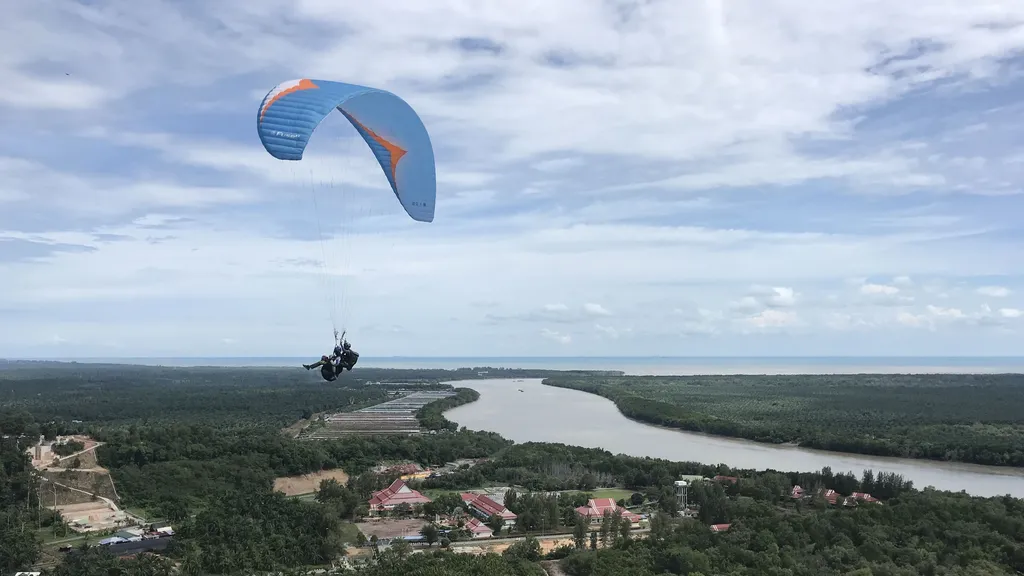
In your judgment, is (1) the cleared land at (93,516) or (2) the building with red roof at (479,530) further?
(1) the cleared land at (93,516)

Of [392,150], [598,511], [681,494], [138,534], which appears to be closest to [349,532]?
[138,534]

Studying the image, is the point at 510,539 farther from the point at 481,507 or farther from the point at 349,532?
the point at 349,532

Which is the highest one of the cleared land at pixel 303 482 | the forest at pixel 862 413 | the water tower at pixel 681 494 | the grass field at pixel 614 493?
the forest at pixel 862 413

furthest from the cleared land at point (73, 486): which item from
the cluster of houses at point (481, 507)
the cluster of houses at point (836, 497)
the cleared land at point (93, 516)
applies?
the cluster of houses at point (836, 497)

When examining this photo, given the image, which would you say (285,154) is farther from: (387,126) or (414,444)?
(414,444)

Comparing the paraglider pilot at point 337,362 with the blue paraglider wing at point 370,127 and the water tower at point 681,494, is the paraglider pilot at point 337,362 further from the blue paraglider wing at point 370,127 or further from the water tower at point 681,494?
the water tower at point 681,494

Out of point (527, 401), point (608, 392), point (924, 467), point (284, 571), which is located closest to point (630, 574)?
point (284, 571)
